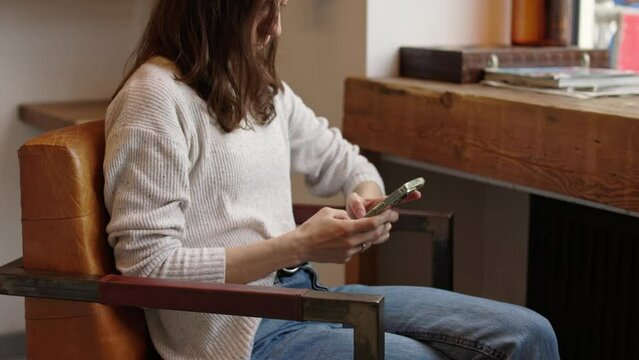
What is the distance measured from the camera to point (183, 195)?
1.29m

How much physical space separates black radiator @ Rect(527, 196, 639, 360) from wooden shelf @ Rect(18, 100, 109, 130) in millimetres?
1012

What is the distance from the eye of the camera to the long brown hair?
1.36 meters

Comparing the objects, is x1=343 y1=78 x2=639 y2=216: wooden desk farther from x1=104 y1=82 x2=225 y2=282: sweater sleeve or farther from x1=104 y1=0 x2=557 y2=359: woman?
x1=104 y1=82 x2=225 y2=282: sweater sleeve

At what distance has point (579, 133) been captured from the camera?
60.3 inches

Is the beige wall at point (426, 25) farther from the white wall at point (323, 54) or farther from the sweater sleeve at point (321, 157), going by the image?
the sweater sleeve at point (321, 157)

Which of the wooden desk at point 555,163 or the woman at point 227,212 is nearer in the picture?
the woman at point 227,212

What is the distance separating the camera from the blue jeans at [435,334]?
1307 millimetres

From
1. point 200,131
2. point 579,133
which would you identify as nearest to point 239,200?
point 200,131

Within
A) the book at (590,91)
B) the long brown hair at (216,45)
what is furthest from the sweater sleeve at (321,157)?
the book at (590,91)

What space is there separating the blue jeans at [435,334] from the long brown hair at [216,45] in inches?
12.0

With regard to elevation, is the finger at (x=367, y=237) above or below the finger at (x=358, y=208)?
below

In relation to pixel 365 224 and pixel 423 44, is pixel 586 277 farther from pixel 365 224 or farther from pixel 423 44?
pixel 365 224

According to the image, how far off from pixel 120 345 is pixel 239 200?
0.27 metres

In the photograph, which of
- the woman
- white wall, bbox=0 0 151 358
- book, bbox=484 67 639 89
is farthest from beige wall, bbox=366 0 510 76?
white wall, bbox=0 0 151 358
